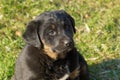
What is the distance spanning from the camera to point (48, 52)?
5656 millimetres

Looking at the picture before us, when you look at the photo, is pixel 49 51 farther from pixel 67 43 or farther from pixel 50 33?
pixel 67 43

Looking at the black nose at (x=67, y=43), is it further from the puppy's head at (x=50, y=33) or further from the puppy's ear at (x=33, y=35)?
the puppy's ear at (x=33, y=35)

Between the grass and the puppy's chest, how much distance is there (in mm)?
930

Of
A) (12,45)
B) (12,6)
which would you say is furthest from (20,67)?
(12,6)

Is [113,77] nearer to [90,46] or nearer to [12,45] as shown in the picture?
[90,46]

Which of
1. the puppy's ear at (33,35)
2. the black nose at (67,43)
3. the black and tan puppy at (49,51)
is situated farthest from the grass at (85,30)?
the black nose at (67,43)

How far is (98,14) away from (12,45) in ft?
6.66

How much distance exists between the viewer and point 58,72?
572 centimetres

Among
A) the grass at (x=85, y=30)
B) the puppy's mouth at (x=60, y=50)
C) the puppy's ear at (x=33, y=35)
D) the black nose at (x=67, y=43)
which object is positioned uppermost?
the puppy's ear at (x=33, y=35)

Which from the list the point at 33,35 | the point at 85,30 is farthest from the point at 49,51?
the point at 85,30

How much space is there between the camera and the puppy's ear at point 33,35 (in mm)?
5527

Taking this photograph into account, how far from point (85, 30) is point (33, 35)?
2290 mm

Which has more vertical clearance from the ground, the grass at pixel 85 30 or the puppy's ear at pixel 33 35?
the puppy's ear at pixel 33 35

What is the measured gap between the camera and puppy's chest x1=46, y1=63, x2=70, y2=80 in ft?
18.6
